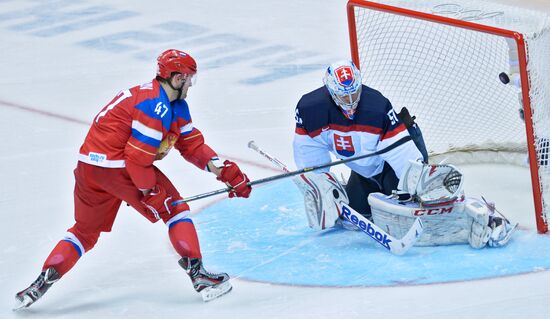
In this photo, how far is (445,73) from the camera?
591cm

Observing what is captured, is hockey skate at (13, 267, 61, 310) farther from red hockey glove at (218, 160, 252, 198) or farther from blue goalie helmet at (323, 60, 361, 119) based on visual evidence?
blue goalie helmet at (323, 60, 361, 119)

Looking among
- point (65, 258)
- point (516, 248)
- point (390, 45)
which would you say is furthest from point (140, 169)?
point (390, 45)

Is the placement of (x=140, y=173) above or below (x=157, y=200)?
above

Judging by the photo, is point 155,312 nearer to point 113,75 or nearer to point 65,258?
point 65,258

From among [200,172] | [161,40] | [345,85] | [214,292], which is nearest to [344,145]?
[345,85]

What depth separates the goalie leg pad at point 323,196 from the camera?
484 centimetres

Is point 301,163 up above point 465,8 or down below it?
below

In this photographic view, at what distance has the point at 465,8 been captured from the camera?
516 cm

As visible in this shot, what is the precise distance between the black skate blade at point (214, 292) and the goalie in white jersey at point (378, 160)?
0.72 m

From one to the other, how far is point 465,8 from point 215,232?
1475 mm

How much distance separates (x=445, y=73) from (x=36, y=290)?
2.56 m

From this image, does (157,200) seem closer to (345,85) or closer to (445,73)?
(345,85)

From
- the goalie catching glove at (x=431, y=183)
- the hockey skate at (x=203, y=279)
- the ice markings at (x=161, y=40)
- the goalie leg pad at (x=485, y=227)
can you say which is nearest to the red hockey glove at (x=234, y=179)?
the hockey skate at (x=203, y=279)

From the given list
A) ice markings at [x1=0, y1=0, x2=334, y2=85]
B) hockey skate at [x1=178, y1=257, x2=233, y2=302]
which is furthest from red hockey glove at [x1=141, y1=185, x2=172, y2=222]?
ice markings at [x1=0, y1=0, x2=334, y2=85]
